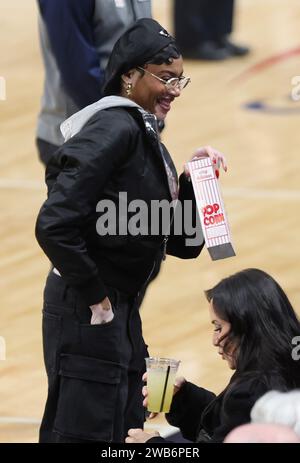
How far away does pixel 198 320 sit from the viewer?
21.5ft

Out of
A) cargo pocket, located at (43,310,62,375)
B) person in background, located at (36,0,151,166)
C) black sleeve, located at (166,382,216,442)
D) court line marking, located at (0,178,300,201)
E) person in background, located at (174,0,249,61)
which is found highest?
person in background, located at (174,0,249,61)

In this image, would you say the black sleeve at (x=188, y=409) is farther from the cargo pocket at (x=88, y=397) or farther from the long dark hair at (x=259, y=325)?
the long dark hair at (x=259, y=325)

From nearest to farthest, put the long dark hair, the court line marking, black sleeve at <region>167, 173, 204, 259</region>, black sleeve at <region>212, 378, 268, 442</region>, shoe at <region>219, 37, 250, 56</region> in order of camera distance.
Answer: black sleeve at <region>212, 378, 268, 442</region>
the long dark hair
black sleeve at <region>167, 173, 204, 259</region>
the court line marking
shoe at <region>219, 37, 250, 56</region>

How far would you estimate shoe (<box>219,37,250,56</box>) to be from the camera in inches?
459

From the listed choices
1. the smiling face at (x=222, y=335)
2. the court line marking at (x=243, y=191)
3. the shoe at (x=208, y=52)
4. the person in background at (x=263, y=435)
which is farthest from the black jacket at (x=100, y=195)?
the shoe at (x=208, y=52)

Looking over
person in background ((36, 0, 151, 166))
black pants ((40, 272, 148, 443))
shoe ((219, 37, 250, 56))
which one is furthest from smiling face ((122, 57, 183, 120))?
shoe ((219, 37, 250, 56))

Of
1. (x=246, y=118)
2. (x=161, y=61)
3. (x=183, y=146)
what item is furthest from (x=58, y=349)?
(x=246, y=118)

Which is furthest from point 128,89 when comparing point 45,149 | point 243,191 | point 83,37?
point 243,191

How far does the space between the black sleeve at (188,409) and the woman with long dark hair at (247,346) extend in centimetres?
6

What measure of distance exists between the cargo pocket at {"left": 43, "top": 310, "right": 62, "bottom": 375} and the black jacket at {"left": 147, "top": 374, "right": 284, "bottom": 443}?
385 millimetres

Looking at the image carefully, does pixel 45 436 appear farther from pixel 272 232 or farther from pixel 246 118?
pixel 246 118

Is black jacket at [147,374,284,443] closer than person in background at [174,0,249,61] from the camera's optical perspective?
Yes

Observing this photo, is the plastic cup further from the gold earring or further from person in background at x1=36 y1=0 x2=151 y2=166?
person in background at x1=36 y1=0 x2=151 y2=166

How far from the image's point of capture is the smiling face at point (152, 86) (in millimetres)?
4188
